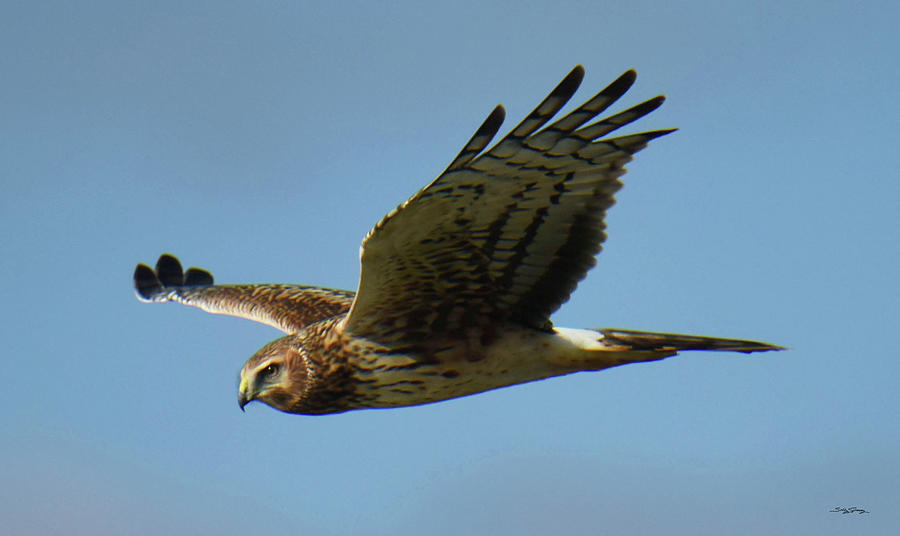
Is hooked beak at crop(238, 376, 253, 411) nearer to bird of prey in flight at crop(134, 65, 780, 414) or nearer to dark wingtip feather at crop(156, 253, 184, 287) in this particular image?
bird of prey in flight at crop(134, 65, 780, 414)

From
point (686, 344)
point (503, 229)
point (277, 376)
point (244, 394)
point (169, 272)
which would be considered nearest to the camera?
point (503, 229)

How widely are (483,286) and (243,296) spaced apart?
127 inches

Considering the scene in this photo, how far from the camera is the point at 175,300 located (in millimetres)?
9617

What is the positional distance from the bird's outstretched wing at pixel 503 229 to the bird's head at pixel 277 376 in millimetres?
438

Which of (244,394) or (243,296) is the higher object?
(243,296)

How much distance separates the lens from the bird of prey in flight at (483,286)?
4961 mm

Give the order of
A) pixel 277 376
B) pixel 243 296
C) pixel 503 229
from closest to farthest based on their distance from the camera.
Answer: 1. pixel 503 229
2. pixel 277 376
3. pixel 243 296

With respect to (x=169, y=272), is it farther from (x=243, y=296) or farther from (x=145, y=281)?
(x=243, y=296)

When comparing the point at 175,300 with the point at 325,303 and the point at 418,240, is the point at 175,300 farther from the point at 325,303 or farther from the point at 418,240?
the point at 418,240

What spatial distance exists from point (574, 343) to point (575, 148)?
1246 mm

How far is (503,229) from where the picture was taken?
5387 mm

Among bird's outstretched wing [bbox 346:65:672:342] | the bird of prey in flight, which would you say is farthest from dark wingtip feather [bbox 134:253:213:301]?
bird's outstretched wing [bbox 346:65:672:342]

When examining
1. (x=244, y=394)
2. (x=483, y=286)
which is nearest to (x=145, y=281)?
(x=244, y=394)

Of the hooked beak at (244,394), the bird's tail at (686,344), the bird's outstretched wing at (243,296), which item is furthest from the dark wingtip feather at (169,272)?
the bird's tail at (686,344)
